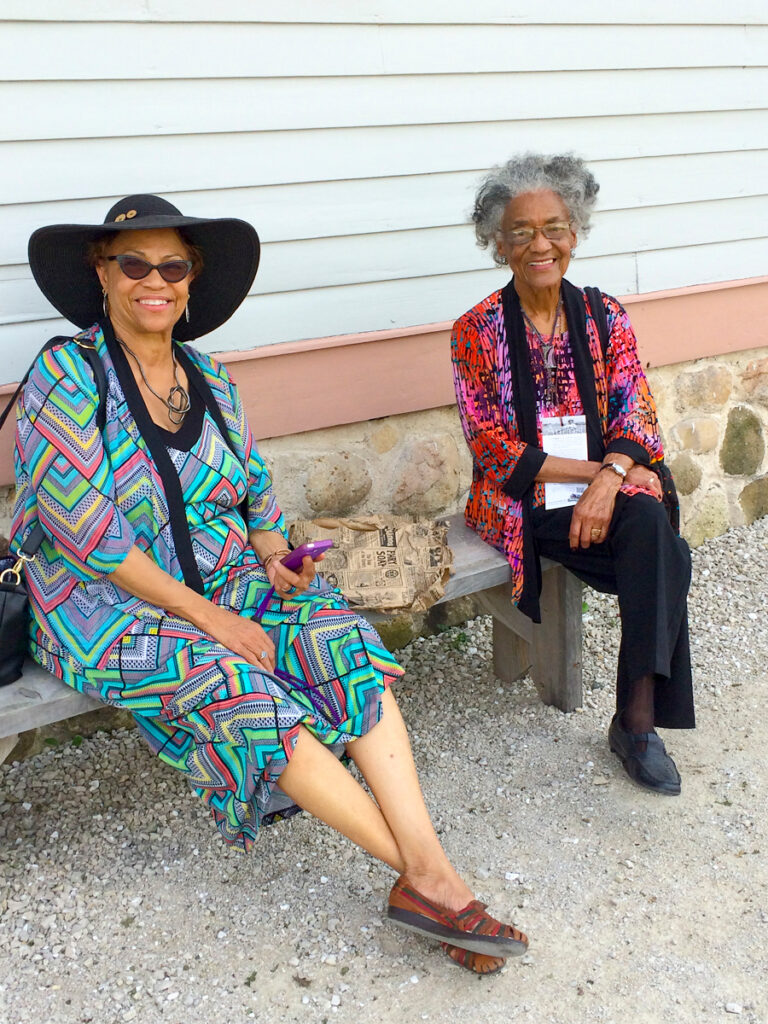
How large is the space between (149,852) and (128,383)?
49.1 inches

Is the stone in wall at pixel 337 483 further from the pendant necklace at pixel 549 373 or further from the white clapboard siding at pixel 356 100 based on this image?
the white clapboard siding at pixel 356 100

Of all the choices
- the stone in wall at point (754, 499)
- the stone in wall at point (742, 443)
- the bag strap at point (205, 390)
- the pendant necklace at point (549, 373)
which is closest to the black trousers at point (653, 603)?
the pendant necklace at point (549, 373)

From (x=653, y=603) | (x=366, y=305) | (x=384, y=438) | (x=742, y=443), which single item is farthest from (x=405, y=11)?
(x=742, y=443)

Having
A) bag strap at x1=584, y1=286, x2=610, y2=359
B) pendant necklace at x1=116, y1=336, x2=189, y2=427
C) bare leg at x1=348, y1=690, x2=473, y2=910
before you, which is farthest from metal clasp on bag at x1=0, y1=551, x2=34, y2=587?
bag strap at x1=584, y1=286, x2=610, y2=359

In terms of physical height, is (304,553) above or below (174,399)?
below

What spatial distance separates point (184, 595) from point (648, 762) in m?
1.39

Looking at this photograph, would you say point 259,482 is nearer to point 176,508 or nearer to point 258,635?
point 176,508

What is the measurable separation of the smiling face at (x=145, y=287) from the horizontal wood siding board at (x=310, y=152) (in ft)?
1.64

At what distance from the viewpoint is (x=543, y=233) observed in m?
2.96

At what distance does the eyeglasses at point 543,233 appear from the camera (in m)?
2.96

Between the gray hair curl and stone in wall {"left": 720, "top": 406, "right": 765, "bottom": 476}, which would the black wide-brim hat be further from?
stone in wall {"left": 720, "top": 406, "right": 765, "bottom": 476}

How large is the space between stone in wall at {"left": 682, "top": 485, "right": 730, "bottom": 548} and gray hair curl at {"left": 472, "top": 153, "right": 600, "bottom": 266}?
181 centimetres

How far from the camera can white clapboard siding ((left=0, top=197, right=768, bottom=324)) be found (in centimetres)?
322

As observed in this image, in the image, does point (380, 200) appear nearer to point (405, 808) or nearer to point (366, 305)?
point (366, 305)
